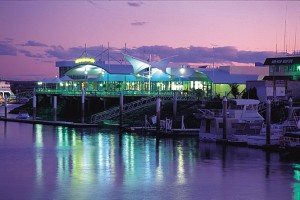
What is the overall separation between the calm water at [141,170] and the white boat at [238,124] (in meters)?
1.42

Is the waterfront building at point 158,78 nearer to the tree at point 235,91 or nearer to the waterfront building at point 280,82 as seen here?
the tree at point 235,91

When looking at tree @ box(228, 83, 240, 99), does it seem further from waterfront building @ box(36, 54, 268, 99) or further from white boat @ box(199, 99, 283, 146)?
white boat @ box(199, 99, 283, 146)

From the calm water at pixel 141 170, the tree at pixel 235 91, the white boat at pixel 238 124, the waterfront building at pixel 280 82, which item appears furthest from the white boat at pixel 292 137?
the tree at pixel 235 91

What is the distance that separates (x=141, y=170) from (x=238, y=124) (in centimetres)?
1638

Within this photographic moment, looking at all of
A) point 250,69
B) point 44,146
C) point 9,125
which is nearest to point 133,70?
point 250,69

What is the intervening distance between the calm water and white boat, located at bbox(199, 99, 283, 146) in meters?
1.42

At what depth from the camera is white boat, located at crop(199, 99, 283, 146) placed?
177 ft

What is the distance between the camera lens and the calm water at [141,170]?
113 ft

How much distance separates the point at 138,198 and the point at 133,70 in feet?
257

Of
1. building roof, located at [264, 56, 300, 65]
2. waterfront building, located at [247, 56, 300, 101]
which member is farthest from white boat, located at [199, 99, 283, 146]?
building roof, located at [264, 56, 300, 65]

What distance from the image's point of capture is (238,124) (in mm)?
55250

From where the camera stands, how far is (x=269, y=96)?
235ft

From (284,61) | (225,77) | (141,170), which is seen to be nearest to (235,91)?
(225,77)

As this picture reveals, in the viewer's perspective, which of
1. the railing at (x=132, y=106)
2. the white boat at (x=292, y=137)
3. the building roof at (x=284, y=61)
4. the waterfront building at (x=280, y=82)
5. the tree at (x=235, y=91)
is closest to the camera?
the white boat at (x=292, y=137)
